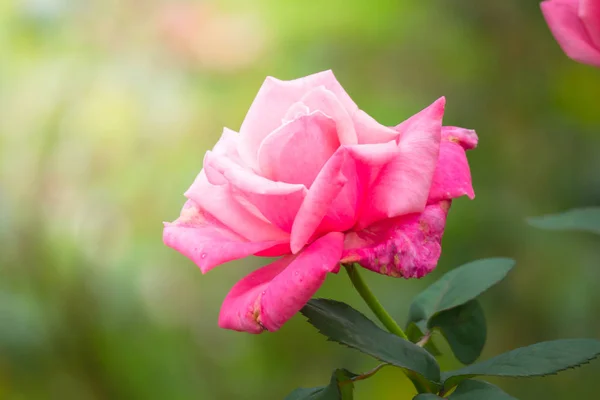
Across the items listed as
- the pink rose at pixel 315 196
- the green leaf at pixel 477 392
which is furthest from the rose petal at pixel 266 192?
the green leaf at pixel 477 392

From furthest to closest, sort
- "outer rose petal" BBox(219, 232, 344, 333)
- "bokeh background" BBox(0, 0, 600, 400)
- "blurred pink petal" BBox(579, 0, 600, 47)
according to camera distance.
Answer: "bokeh background" BBox(0, 0, 600, 400), "blurred pink petal" BBox(579, 0, 600, 47), "outer rose petal" BBox(219, 232, 344, 333)

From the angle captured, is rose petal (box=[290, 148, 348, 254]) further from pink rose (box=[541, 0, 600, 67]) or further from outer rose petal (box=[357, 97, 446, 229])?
pink rose (box=[541, 0, 600, 67])

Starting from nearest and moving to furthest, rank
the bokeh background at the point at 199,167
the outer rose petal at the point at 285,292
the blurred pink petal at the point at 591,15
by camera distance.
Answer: the outer rose petal at the point at 285,292, the blurred pink petal at the point at 591,15, the bokeh background at the point at 199,167

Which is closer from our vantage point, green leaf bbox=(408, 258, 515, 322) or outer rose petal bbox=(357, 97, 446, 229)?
outer rose petal bbox=(357, 97, 446, 229)

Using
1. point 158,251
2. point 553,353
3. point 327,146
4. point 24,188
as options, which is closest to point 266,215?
point 327,146

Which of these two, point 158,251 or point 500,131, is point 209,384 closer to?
point 158,251

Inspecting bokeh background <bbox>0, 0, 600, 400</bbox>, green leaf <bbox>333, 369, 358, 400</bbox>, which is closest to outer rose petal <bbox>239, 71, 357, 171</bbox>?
green leaf <bbox>333, 369, 358, 400</bbox>

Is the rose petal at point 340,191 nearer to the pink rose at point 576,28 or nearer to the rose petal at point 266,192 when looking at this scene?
the rose petal at point 266,192
